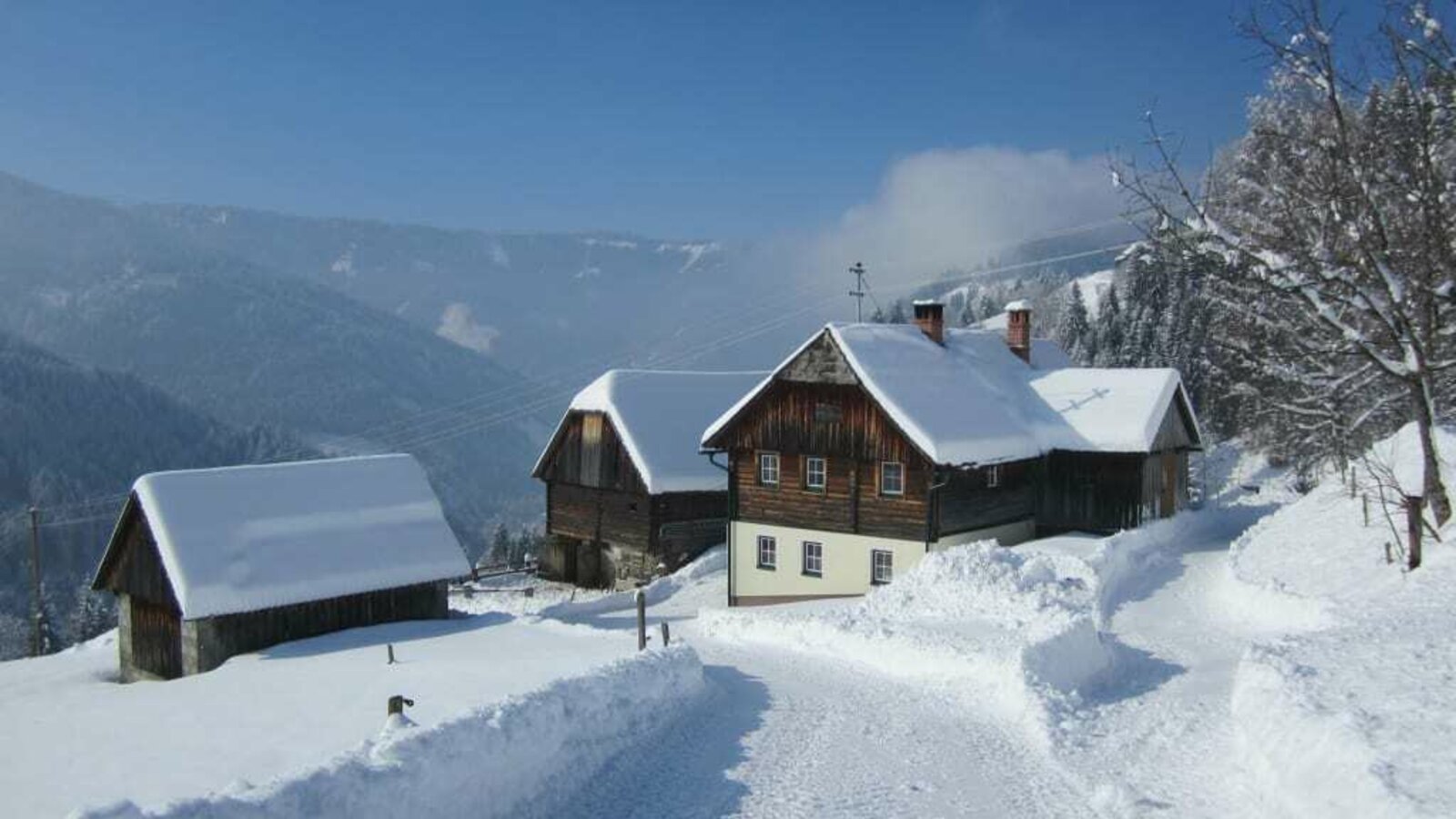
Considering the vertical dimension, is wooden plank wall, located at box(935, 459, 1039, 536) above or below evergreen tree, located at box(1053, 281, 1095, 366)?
below

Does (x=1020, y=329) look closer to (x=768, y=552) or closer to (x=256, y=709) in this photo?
(x=768, y=552)

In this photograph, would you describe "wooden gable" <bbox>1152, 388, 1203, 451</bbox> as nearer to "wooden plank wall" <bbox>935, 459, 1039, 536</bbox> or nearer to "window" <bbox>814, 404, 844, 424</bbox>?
"wooden plank wall" <bbox>935, 459, 1039, 536</bbox>

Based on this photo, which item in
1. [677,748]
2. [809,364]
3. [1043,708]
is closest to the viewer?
[677,748]

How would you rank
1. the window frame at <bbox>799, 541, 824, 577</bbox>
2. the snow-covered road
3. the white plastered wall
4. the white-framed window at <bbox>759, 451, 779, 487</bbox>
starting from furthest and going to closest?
the white-framed window at <bbox>759, 451, 779, 487</bbox>, the window frame at <bbox>799, 541, 824, 577</bbox>, the white plastered wall, the snow-covered road

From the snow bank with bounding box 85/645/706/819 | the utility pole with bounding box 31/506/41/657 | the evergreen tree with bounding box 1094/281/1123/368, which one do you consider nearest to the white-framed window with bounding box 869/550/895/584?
the snow bank with bounding box 85/645/706/819

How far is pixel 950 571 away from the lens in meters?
20.8

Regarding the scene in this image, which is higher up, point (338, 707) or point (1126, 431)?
point (1126, 431)

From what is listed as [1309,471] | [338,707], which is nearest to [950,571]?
[338,707]

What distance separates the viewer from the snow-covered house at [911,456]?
92.6 feet

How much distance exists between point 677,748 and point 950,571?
34.2 ft

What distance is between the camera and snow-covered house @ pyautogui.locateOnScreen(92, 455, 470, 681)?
23.1 meters

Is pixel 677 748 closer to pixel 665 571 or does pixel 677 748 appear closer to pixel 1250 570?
pixel 1250 570

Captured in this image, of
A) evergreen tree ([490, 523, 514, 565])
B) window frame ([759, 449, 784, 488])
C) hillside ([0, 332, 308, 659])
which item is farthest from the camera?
hillside ([0, 332, 308, 659])

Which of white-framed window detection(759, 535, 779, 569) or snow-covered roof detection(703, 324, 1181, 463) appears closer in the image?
snow-covered roof detection(703, 324, 1181, 463)
